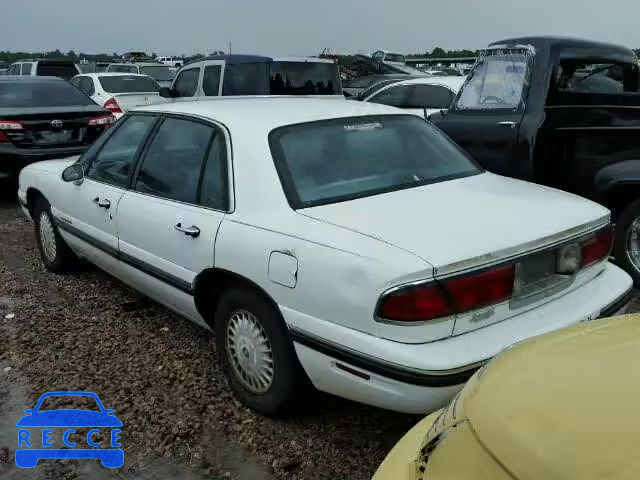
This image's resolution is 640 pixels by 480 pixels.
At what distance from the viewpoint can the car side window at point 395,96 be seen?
30.7 ft

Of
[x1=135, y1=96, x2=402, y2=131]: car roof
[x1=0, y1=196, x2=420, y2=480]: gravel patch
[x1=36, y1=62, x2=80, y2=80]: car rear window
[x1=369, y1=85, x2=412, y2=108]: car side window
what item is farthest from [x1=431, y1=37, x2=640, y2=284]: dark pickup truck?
[x1=36, y1=62, x2=80, y2=80]: car rear window

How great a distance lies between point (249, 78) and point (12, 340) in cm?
650

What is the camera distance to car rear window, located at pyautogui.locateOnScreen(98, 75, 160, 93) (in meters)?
12.6

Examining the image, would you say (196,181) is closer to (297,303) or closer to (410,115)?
(297,303)

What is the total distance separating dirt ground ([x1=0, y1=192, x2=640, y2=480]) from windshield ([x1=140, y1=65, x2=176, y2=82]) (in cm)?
1679

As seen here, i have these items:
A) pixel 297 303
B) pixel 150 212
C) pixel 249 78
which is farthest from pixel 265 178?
pixel 249 78

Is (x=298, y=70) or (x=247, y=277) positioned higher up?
(x=298, y=70)

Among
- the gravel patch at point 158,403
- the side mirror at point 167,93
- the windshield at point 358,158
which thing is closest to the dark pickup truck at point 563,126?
the windshield at point 358,158

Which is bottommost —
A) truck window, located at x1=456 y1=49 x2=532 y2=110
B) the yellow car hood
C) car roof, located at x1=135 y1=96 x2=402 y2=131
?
the yellow car hood

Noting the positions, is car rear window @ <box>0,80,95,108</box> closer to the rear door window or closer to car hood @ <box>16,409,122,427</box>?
the rear door window

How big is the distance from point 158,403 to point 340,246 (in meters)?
1.40

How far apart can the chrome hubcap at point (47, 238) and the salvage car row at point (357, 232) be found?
1.12ft

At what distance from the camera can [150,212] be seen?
3.56 meters

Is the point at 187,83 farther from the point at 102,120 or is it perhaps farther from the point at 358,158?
Result: the point at 358,158
